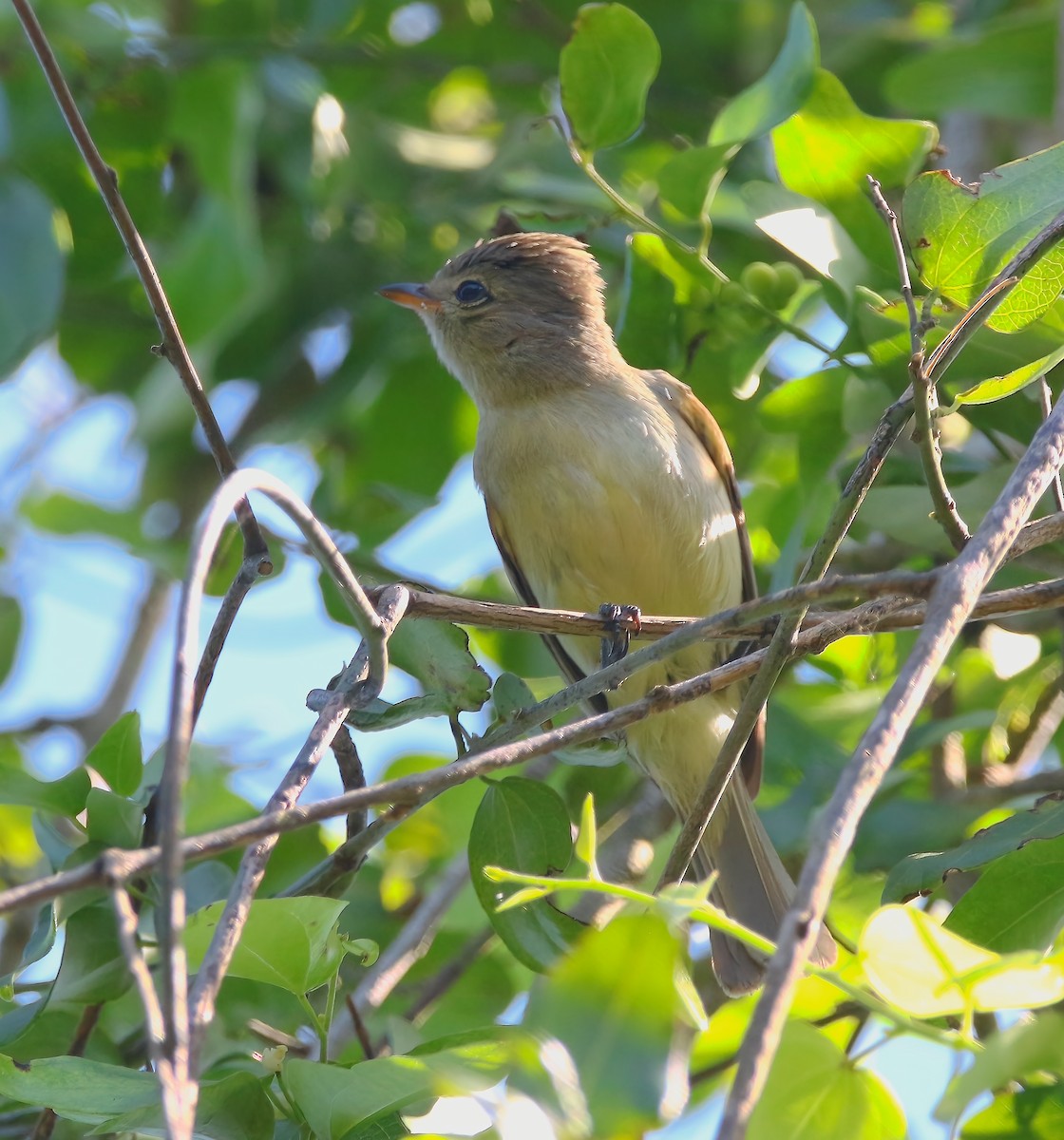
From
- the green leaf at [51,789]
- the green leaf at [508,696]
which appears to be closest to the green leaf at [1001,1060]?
the green leaf at [508,696]

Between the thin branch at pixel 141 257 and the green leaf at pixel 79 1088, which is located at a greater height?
the thin branch at pixel 141 257

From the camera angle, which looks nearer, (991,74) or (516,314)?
(991,74)

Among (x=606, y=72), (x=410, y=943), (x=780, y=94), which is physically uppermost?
(x=606, y=72)

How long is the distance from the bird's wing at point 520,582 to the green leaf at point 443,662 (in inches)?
62.0

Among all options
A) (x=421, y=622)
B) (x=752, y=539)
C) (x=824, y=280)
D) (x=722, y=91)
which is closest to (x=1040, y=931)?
(x=421, y=622)

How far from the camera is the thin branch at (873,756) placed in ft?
3.76

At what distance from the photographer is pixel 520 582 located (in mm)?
4207

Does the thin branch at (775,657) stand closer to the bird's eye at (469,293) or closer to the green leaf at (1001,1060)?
the green leaf at (1001,1060)

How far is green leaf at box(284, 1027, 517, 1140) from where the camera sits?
1.83 metres

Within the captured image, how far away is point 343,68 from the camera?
16.2 feet

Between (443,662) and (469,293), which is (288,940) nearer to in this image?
(443,662)

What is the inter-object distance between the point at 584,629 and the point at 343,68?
330 cm

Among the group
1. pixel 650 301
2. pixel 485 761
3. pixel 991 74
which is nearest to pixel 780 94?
pixel 650 301

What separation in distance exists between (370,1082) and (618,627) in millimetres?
787
